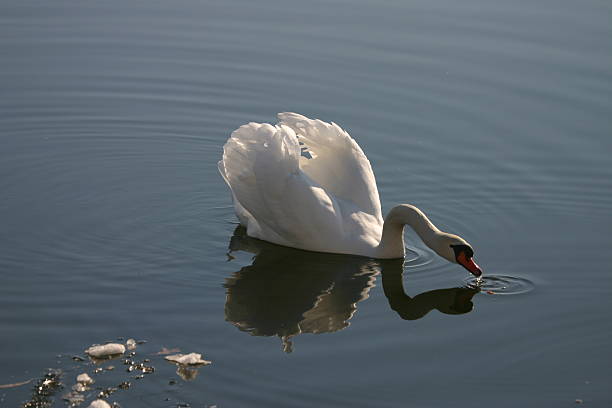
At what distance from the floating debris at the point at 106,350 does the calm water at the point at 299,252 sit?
0.14m

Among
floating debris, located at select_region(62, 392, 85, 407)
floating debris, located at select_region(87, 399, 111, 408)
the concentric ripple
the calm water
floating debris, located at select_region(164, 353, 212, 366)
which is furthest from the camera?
the concentric ripple

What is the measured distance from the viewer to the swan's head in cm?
1155

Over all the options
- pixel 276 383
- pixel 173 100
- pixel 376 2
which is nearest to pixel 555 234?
pixel 276 383

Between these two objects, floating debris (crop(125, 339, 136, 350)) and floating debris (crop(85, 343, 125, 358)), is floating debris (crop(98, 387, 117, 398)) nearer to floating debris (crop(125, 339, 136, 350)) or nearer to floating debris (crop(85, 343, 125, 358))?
floating debris (crop(85, 343, 125, 358))

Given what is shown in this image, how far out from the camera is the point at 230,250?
484 inches

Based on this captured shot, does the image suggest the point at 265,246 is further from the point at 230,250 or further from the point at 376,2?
the point at 376,2

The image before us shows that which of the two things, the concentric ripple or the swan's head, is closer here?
the concentric ripple

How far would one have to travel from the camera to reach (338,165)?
12.7m

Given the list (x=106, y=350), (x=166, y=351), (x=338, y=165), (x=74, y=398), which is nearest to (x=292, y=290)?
(x=338, y=165)

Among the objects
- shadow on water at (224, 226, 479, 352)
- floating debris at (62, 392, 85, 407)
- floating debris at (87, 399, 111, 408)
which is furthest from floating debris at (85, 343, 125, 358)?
shadow on water at (224, 226, 479, 352)

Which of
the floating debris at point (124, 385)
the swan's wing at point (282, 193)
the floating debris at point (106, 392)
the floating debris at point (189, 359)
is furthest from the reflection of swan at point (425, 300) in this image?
the floating debris at point (106, 392)

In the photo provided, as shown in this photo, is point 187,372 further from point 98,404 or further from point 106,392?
point 98,404

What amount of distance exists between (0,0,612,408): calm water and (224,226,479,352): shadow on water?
0.11ft

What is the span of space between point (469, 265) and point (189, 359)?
3595mm
